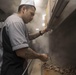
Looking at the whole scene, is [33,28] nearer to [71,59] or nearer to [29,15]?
[71,59]

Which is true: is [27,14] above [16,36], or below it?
above

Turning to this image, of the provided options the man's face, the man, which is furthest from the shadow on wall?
the man

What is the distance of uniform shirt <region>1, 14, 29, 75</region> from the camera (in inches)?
61.2

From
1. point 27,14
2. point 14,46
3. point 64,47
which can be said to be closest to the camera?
point 14,46

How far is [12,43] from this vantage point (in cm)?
156

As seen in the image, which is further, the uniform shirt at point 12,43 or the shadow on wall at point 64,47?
the shadow on wall at point 64,47

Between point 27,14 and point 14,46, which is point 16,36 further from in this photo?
point 27,14

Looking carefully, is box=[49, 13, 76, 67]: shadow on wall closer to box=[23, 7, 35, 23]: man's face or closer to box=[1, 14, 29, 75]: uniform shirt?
box=[23, 7, 35, 23]: man's face

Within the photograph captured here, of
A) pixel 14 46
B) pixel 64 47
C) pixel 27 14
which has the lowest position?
pixel 64 47

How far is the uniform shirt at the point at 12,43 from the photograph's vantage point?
155 cm

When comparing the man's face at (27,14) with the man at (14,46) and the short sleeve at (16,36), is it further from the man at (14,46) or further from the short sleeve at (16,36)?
the short sleeve at (16,36)

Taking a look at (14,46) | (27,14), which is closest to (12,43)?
(14,46)

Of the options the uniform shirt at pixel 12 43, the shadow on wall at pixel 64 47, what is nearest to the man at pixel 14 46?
the uniform shirt at pixel 12 43

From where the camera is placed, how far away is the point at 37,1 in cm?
360
